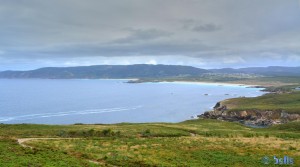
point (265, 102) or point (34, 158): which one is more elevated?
point (34, 158)

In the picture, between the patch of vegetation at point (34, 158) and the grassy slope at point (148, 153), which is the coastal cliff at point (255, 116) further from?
the patch of vegetation at point (34, 158)

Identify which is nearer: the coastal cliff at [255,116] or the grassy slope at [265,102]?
the coastal cliff at [255,116]

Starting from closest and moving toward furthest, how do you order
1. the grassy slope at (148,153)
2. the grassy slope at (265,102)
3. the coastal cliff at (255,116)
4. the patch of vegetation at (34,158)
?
the patch of vegetation at (34,158)
the grassy slope at (148,153)
the coastal cliff at (255,116)
the grassy slope at (265,102)

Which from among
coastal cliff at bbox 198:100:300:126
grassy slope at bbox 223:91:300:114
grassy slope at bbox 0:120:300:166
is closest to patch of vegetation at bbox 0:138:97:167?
grassy slope at bbox 0:120:300:166

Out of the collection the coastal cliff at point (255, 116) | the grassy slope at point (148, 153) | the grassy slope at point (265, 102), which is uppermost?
the grassy slope at point (148, 153)

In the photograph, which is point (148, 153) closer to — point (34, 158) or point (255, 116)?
point (34, 158)

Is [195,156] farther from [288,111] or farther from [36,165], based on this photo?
[288,111]

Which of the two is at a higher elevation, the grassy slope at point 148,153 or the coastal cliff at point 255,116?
the grassy slope at point 148,153

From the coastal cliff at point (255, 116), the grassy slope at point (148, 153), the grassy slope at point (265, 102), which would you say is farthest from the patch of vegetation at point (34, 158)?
the grassy slope at point (265, 102)

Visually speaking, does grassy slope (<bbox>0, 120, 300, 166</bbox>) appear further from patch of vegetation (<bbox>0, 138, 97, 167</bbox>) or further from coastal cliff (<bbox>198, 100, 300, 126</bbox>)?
coastal cliff (<bbox>198, 100, 300, 126</bbox>)

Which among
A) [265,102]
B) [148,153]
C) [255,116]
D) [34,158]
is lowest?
[255,116]


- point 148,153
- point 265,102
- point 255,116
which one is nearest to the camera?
point 148,153

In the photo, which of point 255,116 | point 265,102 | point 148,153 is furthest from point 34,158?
point 265,102

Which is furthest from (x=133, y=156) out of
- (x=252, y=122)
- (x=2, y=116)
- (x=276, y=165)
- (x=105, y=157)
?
(x=2, y=116)
